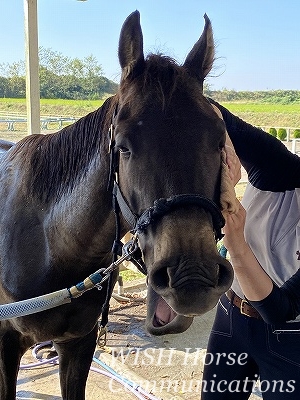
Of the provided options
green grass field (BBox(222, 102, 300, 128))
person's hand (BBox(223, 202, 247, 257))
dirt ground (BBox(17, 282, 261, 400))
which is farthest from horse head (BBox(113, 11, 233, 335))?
green grass field (BBox(222, 102, 300, 128))

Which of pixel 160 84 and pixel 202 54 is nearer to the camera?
pixel 160 84

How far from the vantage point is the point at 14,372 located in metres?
1.99

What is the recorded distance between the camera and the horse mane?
158cm

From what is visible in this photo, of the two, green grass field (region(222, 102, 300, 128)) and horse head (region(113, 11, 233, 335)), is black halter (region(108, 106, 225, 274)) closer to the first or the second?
horse head (region(113, 11, 233, 335))

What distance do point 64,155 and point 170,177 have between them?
665 mm

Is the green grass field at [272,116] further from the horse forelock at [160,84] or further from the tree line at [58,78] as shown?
the horse forelock at [160,84]

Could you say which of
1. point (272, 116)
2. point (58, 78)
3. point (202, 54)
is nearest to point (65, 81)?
point (58, 78)

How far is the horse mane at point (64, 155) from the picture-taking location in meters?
1.58

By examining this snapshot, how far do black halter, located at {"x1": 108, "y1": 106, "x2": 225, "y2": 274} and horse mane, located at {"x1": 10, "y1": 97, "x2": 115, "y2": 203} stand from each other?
0.18 metres

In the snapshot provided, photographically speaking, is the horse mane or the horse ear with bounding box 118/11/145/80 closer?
the horse ear with bounding box 118/11/145/80

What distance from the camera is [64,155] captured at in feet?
5.54

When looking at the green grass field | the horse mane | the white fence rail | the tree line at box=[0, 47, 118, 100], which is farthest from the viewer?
the green grass field

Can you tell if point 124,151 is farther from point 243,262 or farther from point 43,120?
point 43,120

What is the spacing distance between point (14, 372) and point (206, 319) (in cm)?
213
